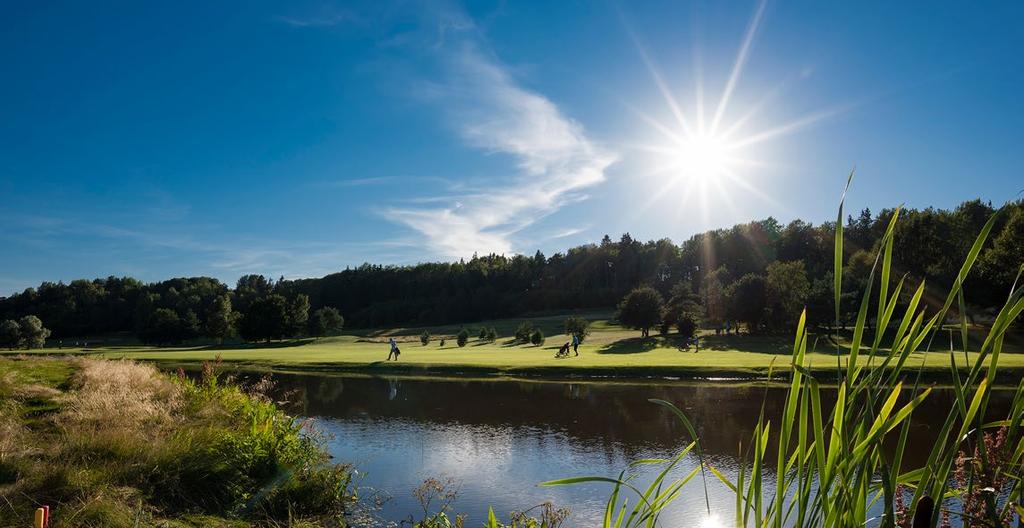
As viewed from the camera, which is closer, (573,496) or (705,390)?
(573,496)

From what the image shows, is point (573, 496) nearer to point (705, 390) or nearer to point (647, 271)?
point (705, 390)

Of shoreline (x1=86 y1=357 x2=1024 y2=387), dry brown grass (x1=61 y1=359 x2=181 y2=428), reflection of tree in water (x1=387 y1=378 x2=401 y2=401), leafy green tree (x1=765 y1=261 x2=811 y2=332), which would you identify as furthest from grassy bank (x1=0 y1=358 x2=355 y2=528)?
leafy green tree (x1=765 y1=261 x2=811 y2=332)

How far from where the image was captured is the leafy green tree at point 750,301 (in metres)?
51.4

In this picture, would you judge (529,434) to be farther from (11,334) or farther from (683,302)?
(11,334)

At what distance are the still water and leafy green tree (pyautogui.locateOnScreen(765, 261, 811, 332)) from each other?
24833 millimetres

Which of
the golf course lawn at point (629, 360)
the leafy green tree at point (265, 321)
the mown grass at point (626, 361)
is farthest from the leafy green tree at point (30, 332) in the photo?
the golf course lawn at point (629, 360)

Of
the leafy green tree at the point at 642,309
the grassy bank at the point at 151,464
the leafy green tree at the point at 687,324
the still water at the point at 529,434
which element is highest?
the leafy green tree at the point at 642,309

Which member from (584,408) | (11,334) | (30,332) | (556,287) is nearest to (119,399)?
(584,408)

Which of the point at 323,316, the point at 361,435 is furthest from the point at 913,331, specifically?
the point at 323,316

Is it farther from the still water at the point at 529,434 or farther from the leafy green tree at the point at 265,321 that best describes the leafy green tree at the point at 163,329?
the still water at the point at 529,434

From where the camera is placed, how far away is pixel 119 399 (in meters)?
10.8

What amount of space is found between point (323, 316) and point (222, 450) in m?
68.3

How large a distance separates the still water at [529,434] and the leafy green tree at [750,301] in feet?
83.2

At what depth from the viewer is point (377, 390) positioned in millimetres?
28391
